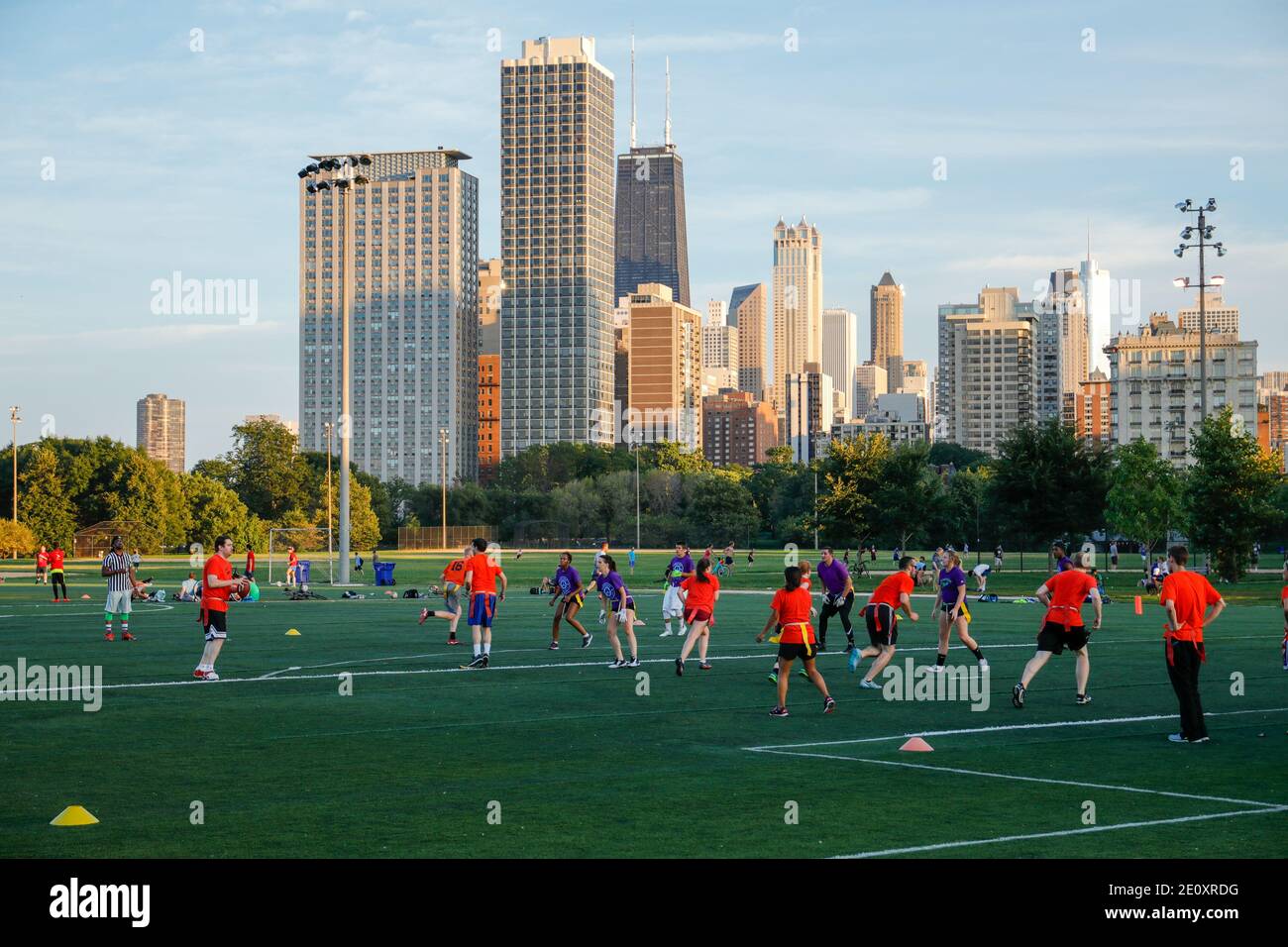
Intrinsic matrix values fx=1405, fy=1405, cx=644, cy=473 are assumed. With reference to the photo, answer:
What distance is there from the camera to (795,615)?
17109 millimetres

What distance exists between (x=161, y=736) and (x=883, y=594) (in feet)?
33.6

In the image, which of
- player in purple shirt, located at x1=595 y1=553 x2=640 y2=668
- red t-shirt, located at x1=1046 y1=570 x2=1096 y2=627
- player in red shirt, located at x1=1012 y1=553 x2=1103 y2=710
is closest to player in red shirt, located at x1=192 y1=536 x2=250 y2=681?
player in purple shirt, located at x1=595 y1=553 x2=640 y2=668

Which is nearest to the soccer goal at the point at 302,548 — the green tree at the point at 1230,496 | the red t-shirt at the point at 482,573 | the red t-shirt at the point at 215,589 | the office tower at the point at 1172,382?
the green tree at the point at 1230,496

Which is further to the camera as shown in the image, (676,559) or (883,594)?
(676,559)

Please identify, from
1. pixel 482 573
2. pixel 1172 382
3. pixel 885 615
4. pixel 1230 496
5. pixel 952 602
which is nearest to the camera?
pixel 885 615

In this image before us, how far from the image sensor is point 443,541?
139375 mm

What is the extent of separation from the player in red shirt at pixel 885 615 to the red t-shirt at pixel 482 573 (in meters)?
5.81

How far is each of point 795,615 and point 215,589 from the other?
29.1ft

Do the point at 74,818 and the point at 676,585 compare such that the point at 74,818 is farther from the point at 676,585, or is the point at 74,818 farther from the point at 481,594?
the point at 676,585

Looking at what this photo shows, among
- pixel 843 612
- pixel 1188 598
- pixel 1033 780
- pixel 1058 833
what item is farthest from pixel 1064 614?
pixel 843 612

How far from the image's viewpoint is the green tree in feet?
168

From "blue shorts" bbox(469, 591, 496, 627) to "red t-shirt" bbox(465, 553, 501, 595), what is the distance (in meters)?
0.12

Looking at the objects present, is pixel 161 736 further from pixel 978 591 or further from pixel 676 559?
pixel 978 591
